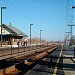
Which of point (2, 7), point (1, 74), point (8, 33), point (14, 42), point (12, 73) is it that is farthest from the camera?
point (14, 42)

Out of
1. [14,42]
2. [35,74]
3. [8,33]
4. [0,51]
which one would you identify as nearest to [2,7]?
[0,51]

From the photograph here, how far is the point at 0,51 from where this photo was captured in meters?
36.5

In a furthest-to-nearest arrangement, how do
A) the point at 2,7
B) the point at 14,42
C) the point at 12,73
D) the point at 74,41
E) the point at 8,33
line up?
the point at 74,41 < the point at 14,42 < the point at 8,33 < the point at 2,7 < the point at 12,73

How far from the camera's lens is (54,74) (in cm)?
1579

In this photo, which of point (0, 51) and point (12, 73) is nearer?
point (12, 73)

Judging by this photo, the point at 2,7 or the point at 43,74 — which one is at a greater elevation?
the point at 2,7

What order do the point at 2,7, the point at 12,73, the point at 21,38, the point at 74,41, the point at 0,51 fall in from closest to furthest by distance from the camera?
the point at 12,73
the point at 0,51
the point at 2,7
the point at 21,38
the point at 74,41

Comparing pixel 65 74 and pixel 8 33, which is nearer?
pixel 65 74

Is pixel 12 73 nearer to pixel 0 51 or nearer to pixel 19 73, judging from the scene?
pixel 19 73

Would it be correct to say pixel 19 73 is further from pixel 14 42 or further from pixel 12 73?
pixel 14 42

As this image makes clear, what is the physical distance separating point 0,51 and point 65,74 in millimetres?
21496

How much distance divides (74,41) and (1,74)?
126 metres

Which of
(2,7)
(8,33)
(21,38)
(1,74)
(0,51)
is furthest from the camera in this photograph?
(21,38)

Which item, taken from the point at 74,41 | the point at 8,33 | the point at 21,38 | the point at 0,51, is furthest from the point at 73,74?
the point at 74,41
